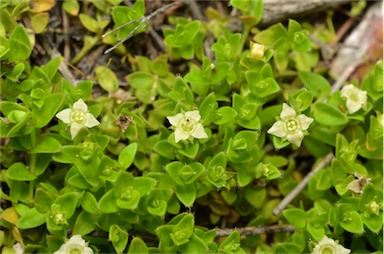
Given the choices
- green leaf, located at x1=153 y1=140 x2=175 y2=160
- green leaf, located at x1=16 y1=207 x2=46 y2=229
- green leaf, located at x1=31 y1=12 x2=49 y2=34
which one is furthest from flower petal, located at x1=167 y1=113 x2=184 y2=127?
green leaf, located at x1=31 y1=12 x2=49 y2=34

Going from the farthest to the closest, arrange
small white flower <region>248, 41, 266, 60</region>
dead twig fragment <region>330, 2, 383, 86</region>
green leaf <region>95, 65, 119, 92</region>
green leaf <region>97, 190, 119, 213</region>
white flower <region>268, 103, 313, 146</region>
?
dead twig fragment <region>330, 2, 383, 86</region>, green leaf <region>95, 65, 119, 92</region>, small white flower <region>248, 41, 266, 60</region>, white flower <region>268, 103, 313, 146</region>, green leaf <region>97, 190, 119, 213</region>

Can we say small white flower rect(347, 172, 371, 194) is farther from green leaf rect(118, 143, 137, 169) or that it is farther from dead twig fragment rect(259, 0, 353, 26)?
dead twig fragment rect(259, 0, 353, 26)

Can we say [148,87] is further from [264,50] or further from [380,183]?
[380,183]

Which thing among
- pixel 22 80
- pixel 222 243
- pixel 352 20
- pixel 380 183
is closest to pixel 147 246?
pixel 222 243

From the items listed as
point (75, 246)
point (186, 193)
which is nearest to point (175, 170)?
point (186, 193)

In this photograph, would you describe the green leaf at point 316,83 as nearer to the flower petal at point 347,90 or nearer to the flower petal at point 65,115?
the flower petal at point 347,90

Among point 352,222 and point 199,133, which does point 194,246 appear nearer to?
point 199,133

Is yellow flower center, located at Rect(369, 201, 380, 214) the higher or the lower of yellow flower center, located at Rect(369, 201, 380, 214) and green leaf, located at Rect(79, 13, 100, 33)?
the lower

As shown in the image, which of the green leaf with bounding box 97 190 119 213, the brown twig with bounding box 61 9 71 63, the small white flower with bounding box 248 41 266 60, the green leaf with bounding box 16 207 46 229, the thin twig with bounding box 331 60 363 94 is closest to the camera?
the green leaf with bounding box 97 190 119 213
